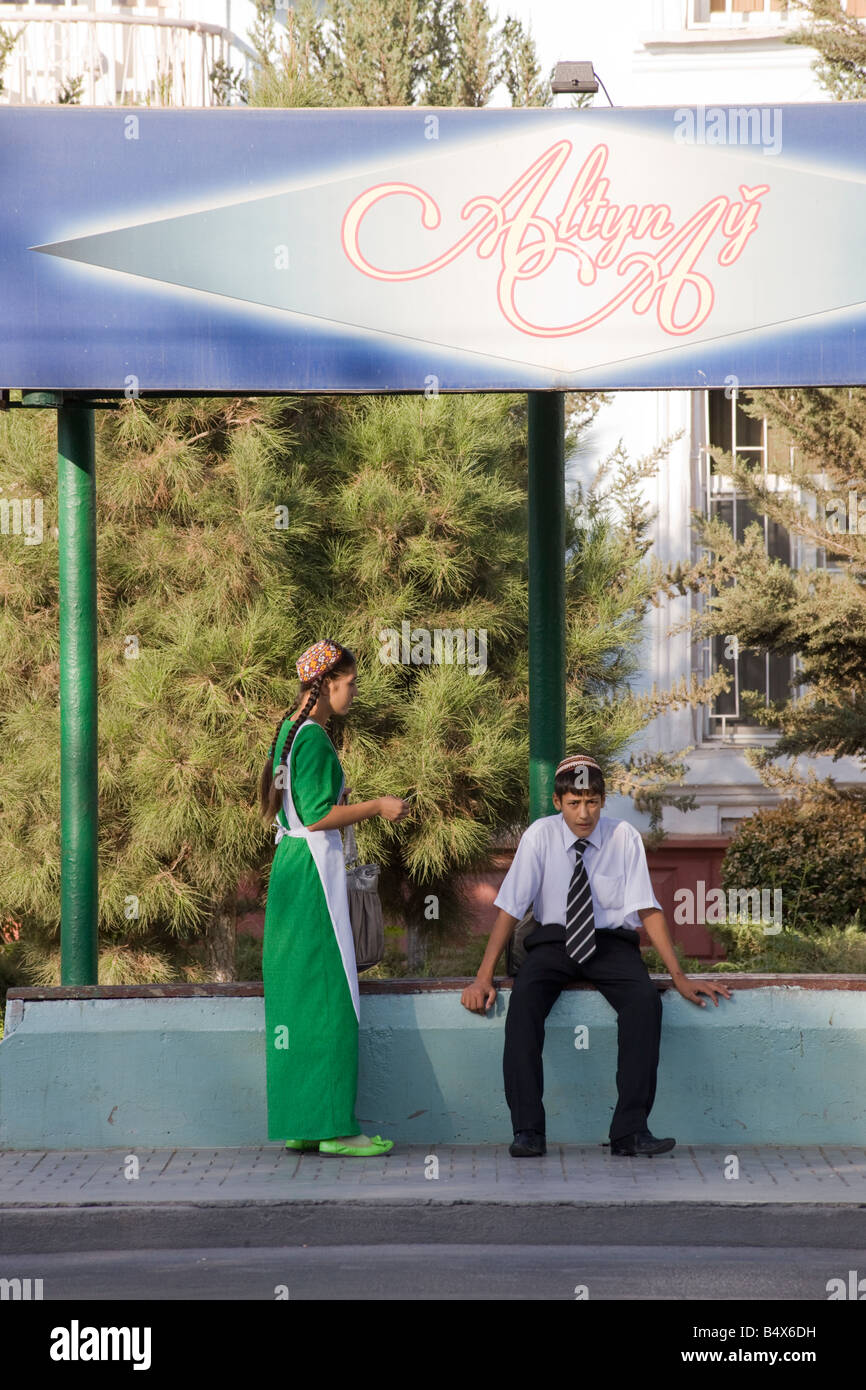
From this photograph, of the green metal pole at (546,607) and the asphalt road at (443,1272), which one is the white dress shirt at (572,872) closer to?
the green metal pole at (546,607)

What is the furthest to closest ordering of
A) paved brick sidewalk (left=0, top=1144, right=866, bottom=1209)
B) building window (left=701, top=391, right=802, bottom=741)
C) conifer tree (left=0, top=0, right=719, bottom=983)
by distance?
building window (left=701, top=391, right=802, bottom=741) < conifer tree (left=0, top=0, right=719, bottom=983) < paved brick sidewalk (left=0, top=1144, right=866, bottom=1209)

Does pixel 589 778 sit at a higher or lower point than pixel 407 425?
lower

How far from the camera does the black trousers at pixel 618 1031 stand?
5.96m

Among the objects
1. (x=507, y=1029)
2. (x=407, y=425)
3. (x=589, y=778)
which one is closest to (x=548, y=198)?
(x=589, y=778)

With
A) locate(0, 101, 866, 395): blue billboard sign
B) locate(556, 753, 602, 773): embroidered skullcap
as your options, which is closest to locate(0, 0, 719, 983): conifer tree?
locate(0, 101, 866, 395): blue billboard sign

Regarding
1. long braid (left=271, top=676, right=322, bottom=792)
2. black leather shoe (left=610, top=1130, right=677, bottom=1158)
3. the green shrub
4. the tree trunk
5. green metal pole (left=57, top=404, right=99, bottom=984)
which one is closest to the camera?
black leather shoe (left=610, top=1130, right=677, bottom=1158)

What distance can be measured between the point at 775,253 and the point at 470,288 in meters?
1.24

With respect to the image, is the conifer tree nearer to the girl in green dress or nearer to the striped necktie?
the girl in green dress

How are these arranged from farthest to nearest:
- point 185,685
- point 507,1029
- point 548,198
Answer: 1. point 185,685
2. point 548,198
3. point 507,1029

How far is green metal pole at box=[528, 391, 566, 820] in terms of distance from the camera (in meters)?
7.00

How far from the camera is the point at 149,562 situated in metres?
10.5

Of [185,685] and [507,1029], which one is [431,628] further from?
[507,1029]

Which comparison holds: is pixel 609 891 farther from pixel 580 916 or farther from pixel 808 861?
pixel 808 861

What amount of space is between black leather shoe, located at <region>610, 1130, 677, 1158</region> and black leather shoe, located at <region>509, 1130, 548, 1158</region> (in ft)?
0.88
